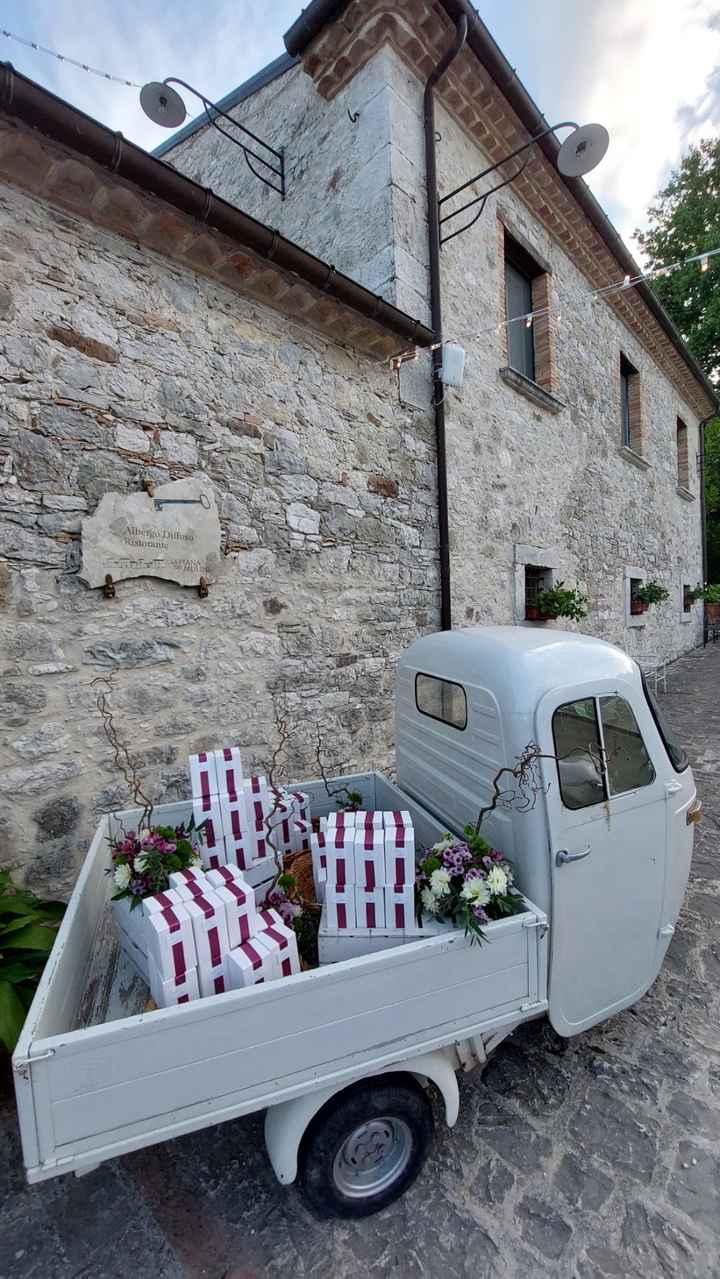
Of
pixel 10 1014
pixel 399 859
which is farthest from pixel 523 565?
pixel 10 1014

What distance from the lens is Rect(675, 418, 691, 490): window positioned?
13.3m

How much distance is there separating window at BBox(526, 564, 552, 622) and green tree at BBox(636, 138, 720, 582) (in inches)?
518

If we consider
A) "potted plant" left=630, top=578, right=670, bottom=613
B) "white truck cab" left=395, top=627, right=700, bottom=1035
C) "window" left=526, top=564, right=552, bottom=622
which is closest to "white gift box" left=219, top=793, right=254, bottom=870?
"white truck cab" left=395, top=627, right=700, bottom=1035

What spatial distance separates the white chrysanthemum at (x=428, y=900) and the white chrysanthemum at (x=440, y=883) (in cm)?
3

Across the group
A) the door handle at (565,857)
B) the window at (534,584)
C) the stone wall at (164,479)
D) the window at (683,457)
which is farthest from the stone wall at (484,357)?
the window at (683,457)

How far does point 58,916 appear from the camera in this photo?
8.37 feet

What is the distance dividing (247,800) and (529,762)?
1.24 m

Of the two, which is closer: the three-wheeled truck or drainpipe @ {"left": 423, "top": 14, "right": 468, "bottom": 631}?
the three-wheeled truck

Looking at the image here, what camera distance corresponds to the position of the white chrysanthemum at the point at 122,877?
6.23 feet

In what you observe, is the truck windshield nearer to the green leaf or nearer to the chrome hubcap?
the chrome hubcap

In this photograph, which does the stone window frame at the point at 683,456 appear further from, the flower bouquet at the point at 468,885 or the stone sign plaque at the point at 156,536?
the flower bouquet at the point at 468,885

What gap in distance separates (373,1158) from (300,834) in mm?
1209

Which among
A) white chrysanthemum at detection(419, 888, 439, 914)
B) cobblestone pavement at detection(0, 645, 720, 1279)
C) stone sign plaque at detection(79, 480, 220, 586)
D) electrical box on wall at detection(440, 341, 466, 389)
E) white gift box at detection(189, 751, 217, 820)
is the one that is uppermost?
electrical box on wall at detection(440, 341, 466, 389)

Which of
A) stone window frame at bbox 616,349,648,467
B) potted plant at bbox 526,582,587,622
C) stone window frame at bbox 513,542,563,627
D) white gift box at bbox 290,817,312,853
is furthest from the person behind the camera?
stone window frame at bbox 616,349,648,467
